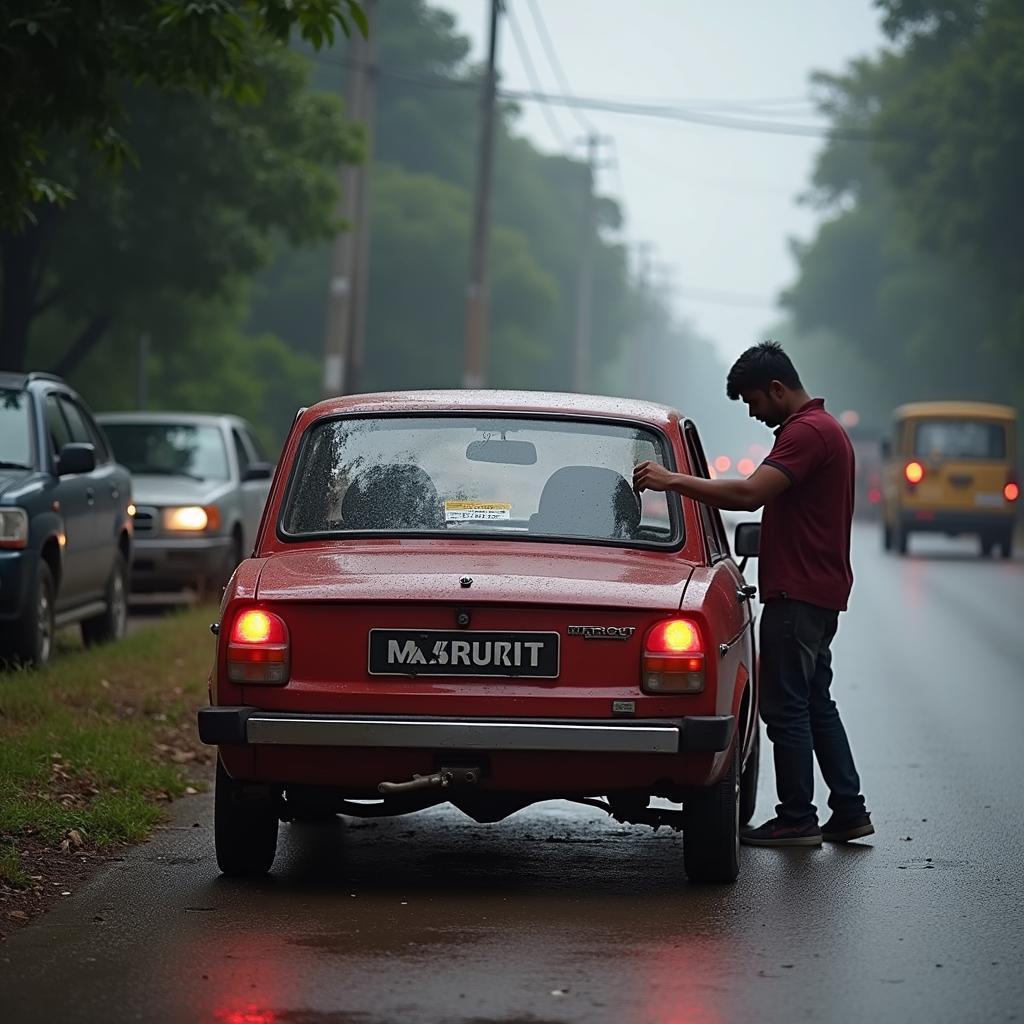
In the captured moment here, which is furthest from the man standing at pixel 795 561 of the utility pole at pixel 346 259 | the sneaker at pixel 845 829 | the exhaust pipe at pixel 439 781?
the utility pole at pixel 346 259

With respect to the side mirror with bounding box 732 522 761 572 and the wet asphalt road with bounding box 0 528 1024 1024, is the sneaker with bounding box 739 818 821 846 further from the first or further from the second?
the side mirror with bounding box 732 522 761 572

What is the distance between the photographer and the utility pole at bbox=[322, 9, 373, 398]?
94.0 feet

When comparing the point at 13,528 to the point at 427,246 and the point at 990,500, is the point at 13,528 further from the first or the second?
the point at 427,246

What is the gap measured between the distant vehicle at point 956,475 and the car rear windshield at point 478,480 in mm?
29324

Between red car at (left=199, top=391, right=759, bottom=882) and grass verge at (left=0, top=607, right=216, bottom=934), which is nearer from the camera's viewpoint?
red car at (left=199, top=391, right=759, bottom=882)

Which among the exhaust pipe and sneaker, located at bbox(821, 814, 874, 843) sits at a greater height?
the exhaust pipe

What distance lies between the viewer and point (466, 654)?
281 inches

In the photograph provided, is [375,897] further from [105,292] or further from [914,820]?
[105,292]

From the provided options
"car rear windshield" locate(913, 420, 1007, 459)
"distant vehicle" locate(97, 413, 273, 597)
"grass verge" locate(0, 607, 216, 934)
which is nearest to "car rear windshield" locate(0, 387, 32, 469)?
"grass verge" locate(0, 607, 216, 934)

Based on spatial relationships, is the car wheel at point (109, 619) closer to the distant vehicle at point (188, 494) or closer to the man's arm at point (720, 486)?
the distant vehicle at point (188, 494)

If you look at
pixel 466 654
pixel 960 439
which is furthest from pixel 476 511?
pixel 960 439

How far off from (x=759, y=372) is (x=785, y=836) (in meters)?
1.74

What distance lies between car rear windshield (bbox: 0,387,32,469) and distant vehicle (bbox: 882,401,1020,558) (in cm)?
2476

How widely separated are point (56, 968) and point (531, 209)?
87.1 m
